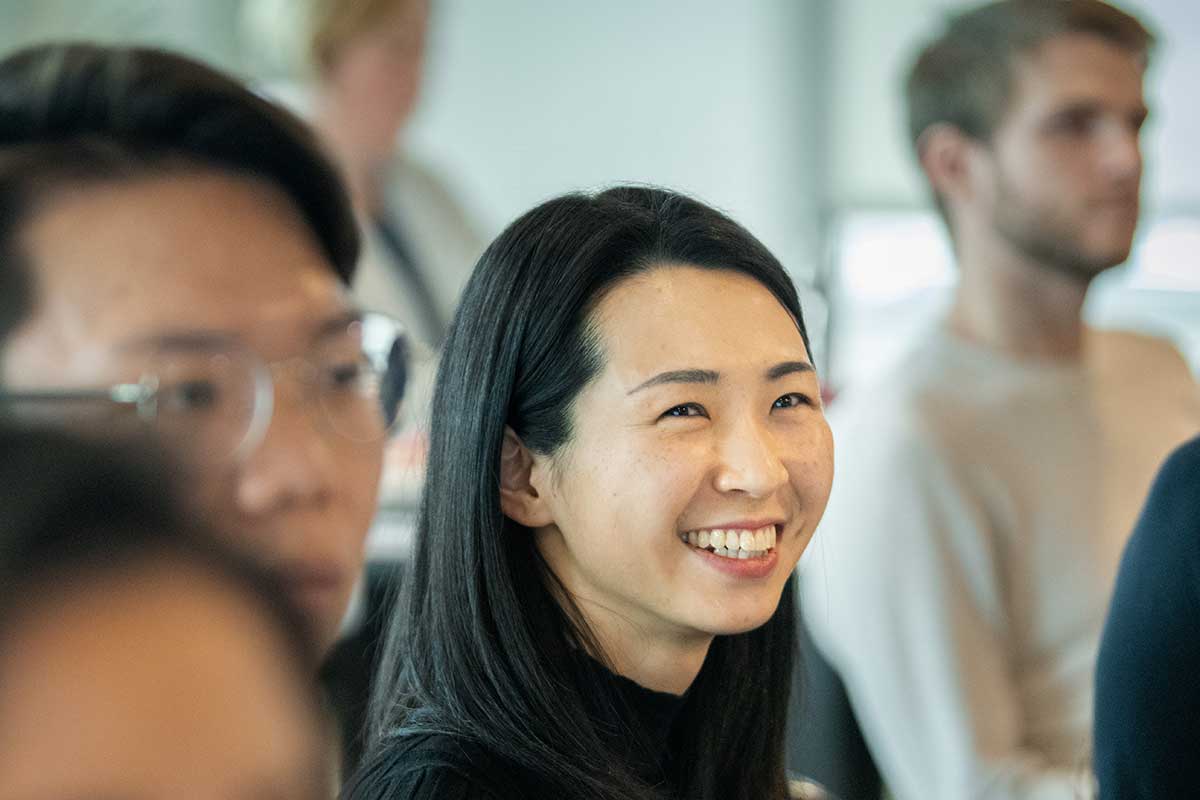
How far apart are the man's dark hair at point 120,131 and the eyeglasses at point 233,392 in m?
0.10

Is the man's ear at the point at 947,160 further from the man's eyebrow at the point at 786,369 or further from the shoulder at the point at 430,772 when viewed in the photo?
the shoulder at the point at 430,772

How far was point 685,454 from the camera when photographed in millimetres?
967

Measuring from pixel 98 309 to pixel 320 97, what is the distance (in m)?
1.69

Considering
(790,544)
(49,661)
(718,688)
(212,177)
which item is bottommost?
(718,688)

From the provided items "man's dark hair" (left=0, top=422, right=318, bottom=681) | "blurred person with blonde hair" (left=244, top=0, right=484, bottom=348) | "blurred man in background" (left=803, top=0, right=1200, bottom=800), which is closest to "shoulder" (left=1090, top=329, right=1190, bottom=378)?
"blurred man in background" (left=803, top=0, right=1200, bottom=800)

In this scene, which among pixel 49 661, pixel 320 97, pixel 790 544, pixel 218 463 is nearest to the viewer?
pixel 49 661

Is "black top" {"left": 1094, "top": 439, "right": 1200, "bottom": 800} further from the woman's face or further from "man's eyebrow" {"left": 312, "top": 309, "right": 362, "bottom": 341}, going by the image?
"man's eyebrow" {"left": 312, "top": 309, "right": 362, "bottom": 341}

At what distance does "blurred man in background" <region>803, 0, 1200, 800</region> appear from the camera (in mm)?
1900

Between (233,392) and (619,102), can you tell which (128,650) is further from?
(619,102)

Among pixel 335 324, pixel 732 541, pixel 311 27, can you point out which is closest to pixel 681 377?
pixel 732 541

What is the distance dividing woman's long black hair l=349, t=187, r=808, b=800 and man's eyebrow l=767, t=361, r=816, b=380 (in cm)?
7

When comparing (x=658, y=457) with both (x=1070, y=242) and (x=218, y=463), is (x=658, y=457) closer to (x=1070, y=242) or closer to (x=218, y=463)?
(x=218, y=463)

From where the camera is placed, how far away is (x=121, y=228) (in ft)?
3.25

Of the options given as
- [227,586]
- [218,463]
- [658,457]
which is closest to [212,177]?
[218,463]
